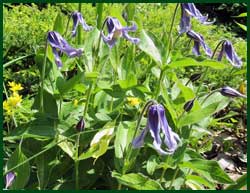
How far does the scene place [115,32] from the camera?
5.58 ft

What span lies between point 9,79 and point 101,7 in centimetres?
94

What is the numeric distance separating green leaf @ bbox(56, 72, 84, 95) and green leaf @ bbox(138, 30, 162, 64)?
24 centimetres

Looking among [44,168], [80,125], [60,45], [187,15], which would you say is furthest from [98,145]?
[187,15]

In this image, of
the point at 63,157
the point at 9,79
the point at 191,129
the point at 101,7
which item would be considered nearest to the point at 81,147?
the point at 63,157

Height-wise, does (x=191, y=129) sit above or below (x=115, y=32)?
below

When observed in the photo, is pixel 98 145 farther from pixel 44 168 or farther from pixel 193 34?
pixel 193 34

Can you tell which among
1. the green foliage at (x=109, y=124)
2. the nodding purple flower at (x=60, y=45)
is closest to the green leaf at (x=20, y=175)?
the green foliage at (x=109, y=124)

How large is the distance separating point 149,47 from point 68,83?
0.32 m

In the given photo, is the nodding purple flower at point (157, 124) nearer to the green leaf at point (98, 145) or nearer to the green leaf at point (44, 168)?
the green leaf at point (98, 145)

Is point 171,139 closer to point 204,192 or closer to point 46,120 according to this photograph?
point 204,192

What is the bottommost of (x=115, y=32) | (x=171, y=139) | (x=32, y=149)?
(x=32, y=149)

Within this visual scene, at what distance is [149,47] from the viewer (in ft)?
5.74

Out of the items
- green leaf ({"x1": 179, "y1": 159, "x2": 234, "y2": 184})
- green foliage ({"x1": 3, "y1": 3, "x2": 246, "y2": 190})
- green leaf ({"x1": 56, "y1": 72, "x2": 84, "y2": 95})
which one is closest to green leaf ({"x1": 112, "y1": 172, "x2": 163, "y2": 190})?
green foliage ({"x1": 3, "y1": 3, "x2": 246, "y2": 190})

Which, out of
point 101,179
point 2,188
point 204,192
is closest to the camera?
point 2,188
